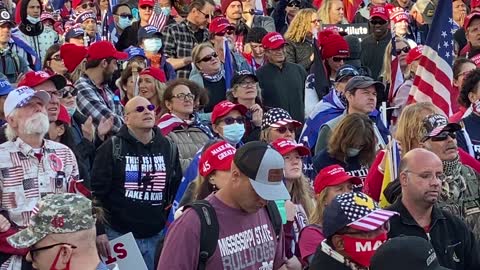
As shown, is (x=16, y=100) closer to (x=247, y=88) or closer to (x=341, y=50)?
(x=247, y=88)

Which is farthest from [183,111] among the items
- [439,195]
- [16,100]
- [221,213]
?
[221,213]

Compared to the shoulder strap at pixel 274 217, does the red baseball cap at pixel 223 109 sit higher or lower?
lower

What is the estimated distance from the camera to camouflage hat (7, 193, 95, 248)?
453cm

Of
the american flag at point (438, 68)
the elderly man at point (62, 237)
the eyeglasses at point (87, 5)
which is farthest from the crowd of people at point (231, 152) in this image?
the eyeglasses at point (87, 5)

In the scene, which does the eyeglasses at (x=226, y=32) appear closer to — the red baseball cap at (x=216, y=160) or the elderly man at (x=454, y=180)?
the elderly man at (x=454, y=180)

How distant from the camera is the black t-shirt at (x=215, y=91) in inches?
472

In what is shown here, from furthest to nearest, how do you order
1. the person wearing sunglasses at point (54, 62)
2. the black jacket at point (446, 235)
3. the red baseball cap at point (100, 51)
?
the person wearing sunglasses at point (54, 62)
the red baseball cap at point (100, 51)
the black jacket at point (446, 235)

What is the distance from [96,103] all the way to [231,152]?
3.49 m

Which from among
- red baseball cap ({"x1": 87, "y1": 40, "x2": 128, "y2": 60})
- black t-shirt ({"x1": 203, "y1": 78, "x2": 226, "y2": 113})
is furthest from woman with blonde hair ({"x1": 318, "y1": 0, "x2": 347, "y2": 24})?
red baseball cap ({"x1": 87, "y1": 40, "x2": 128, "y2": 60})

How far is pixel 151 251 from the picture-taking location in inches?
351

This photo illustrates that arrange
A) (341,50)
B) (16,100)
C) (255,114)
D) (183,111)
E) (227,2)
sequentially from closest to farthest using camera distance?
(16,100)
(183,111)
(255,114)
(341,50)
(227,2)

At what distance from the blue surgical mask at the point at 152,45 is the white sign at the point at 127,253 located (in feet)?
16.8

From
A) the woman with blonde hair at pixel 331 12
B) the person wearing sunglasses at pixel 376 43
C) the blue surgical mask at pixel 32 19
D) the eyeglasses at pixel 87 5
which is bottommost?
the person wearing sunglasses at pixel 376 43

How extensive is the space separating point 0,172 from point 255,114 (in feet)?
13.7
